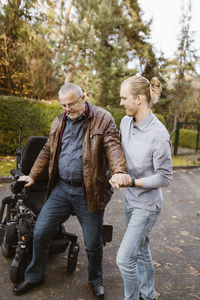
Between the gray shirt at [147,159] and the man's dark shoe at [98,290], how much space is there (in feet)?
3.43

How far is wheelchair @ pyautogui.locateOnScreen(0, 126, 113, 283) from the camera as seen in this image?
9.83 ft

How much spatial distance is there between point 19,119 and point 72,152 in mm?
7891

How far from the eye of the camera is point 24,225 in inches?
120

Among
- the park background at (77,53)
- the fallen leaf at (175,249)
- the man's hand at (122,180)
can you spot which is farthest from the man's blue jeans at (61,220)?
the park background at (77,53)

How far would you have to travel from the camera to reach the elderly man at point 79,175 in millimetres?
2574

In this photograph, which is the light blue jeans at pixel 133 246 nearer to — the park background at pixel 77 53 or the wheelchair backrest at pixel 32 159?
the wheelchair backrest at pixel 32 159

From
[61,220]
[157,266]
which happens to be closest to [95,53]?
[157,266]

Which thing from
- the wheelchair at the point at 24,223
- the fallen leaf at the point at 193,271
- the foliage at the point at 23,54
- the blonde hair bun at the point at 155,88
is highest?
the foliage at the point at 23,54

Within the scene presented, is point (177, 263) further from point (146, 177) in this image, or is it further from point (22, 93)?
point (22, 93)

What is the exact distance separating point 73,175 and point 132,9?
20.1 m

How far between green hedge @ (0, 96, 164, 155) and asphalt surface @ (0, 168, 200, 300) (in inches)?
212

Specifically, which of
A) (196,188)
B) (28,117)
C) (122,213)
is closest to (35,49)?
(28,117)

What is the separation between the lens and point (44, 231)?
9.00 feet

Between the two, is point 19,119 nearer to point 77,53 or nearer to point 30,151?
point 30,151
